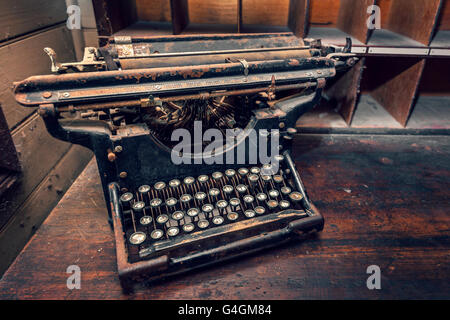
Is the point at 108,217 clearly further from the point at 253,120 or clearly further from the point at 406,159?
the point at 406,159

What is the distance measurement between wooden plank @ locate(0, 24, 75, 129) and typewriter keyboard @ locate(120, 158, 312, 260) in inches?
33.7

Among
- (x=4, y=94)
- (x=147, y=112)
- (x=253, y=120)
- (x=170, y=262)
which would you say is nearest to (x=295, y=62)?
(x=253, y=120)

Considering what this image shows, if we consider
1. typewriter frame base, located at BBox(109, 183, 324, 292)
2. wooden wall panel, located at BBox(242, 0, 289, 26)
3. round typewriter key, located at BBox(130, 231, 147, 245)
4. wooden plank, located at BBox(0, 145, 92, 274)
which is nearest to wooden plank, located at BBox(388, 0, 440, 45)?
wooden wall panel, located at BBox(242, 0, 289, 26)

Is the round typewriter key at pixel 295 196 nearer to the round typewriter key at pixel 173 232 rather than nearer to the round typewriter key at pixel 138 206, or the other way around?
the round typewriter key at pixel 173 232

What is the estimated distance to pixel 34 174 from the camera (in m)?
1.85

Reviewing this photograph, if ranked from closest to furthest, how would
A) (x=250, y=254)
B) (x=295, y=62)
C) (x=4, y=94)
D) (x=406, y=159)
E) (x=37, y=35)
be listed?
(x=250, y=254), (x=295, y=62), (x=4, y=94), (x=37, y=35), (x=406, y=159)

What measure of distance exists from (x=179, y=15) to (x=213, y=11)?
47 cm

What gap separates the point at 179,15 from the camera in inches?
77.9

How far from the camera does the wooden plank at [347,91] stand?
203cm

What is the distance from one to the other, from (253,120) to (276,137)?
0.14m

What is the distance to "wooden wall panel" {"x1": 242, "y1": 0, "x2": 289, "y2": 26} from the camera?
2.33m

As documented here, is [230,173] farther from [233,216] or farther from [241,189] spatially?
[233,216]

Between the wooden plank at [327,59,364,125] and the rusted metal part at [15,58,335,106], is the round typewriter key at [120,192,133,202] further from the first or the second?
the wooden plank at [327,59,364,125]

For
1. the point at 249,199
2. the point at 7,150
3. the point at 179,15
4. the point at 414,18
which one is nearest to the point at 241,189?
the point at 249,199
